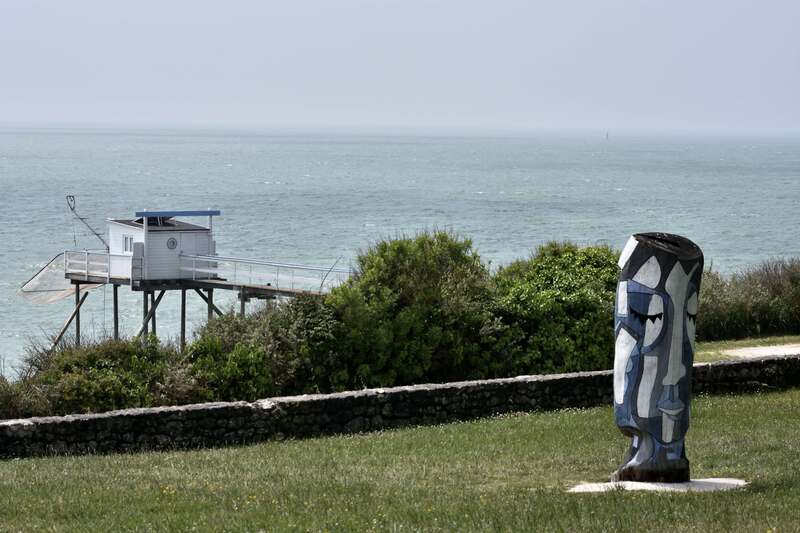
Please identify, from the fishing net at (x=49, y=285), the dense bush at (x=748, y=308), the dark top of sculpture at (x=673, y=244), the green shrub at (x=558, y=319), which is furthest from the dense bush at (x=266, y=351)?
the fishing net at (x=49, y=285)

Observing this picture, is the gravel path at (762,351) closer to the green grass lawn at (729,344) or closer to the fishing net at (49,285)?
the green grass lawn at (729,344)

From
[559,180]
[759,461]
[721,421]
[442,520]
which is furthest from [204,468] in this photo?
[559,180]

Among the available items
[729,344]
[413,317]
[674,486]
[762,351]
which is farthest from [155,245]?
[674,486]

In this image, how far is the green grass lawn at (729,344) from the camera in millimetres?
26516

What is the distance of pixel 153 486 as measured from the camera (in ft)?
41.9

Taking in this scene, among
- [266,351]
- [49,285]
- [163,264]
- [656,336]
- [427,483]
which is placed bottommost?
[49,285]

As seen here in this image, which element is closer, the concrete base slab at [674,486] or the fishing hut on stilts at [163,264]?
the concrete base slab at [674,486]

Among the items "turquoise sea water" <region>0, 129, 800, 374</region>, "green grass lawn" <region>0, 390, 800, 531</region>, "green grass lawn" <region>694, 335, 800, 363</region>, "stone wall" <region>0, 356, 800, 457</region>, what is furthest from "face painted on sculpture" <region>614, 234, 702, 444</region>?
"turquoise sea water" <region>0, 129, 800, 374</region>

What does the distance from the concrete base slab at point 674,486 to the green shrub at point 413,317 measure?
1000cm

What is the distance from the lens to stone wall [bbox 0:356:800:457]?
17375 millimetres

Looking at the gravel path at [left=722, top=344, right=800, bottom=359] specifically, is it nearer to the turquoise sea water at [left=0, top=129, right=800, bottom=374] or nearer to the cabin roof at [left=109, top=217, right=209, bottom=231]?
the cabin roof at [left=109, top=217, right=209, bottom=231]

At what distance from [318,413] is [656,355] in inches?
→ 297

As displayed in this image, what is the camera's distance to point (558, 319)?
24.8 m

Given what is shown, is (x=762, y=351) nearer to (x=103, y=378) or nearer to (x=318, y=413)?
(x=318, y=413)
